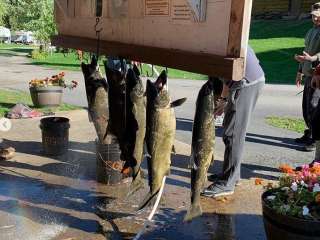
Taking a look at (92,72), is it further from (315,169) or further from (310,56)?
(310,56)

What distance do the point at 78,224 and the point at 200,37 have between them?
2854mm

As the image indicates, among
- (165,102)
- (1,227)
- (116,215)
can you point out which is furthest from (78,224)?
(165,102)

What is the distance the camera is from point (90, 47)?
4.82m

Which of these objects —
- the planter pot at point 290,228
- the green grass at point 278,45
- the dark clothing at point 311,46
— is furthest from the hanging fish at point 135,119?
the green grass at point 278,45

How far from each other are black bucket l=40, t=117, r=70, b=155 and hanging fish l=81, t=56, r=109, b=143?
2.97 metres

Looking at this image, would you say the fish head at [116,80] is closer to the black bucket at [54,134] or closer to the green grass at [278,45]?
the black bucket at [54,134]

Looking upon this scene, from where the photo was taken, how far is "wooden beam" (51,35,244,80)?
2856mm

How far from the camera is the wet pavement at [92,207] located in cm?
504

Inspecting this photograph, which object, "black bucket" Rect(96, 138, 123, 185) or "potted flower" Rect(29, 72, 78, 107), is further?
"potted flower" Rect(29, 72, 78, 107)

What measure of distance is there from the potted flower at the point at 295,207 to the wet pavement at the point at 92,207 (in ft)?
3.13

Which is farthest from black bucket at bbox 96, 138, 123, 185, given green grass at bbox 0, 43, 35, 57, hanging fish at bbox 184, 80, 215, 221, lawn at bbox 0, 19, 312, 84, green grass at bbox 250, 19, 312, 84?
green grass at bbox 0, 43, 35, 57

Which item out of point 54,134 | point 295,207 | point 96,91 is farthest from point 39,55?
point 295,207

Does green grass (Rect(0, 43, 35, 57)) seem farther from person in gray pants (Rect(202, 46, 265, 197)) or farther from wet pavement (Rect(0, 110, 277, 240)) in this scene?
person in gray pants (Rect(202, 46, 265, 197))

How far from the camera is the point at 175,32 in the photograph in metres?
3.47
